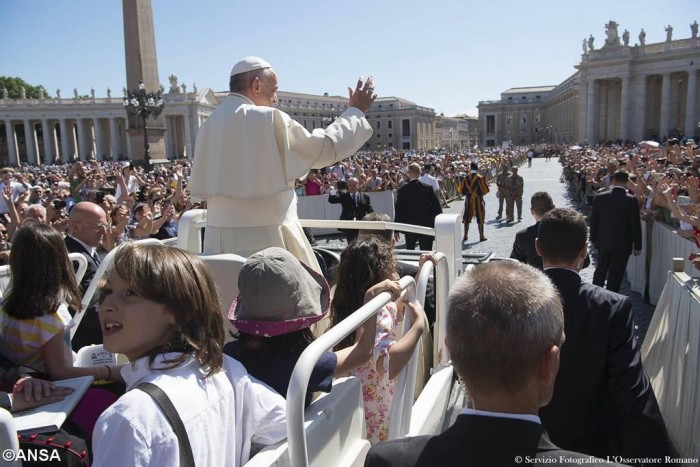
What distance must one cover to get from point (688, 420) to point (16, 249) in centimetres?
357

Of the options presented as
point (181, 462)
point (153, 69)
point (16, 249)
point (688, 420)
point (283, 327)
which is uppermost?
point (153, 69)

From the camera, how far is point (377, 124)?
14525 centimetres

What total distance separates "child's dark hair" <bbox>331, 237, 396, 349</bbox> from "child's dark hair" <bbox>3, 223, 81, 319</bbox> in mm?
1197

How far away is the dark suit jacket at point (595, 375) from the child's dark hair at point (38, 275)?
211cm

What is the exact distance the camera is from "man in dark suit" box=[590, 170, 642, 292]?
689 centimetres

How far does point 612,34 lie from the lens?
66312 mm

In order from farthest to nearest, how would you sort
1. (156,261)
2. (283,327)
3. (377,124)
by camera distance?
1. (377,124)
2. (283,327)
3. (156,261)

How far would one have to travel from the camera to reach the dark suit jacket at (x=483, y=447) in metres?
1.16

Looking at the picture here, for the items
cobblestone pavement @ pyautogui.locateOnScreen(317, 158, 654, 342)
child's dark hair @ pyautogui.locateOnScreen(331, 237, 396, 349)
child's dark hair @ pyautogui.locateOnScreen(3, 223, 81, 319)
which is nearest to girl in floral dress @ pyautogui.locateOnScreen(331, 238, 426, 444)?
child's dark hair @ pyautogui.locateOnScreen(331, 237, 396, 349)

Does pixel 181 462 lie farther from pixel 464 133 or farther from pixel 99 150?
pixel 464 133

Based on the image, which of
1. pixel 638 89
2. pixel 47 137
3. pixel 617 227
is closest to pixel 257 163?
pixel 617 227

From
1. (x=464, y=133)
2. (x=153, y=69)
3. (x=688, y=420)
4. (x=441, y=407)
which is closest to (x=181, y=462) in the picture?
(x=441, y=407)

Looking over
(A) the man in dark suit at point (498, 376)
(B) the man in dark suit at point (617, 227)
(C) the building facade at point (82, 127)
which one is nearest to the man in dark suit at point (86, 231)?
(A) the man in dark suit at point (498, 376)

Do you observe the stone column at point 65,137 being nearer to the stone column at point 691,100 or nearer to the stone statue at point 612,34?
the stone statue at point 612,34
